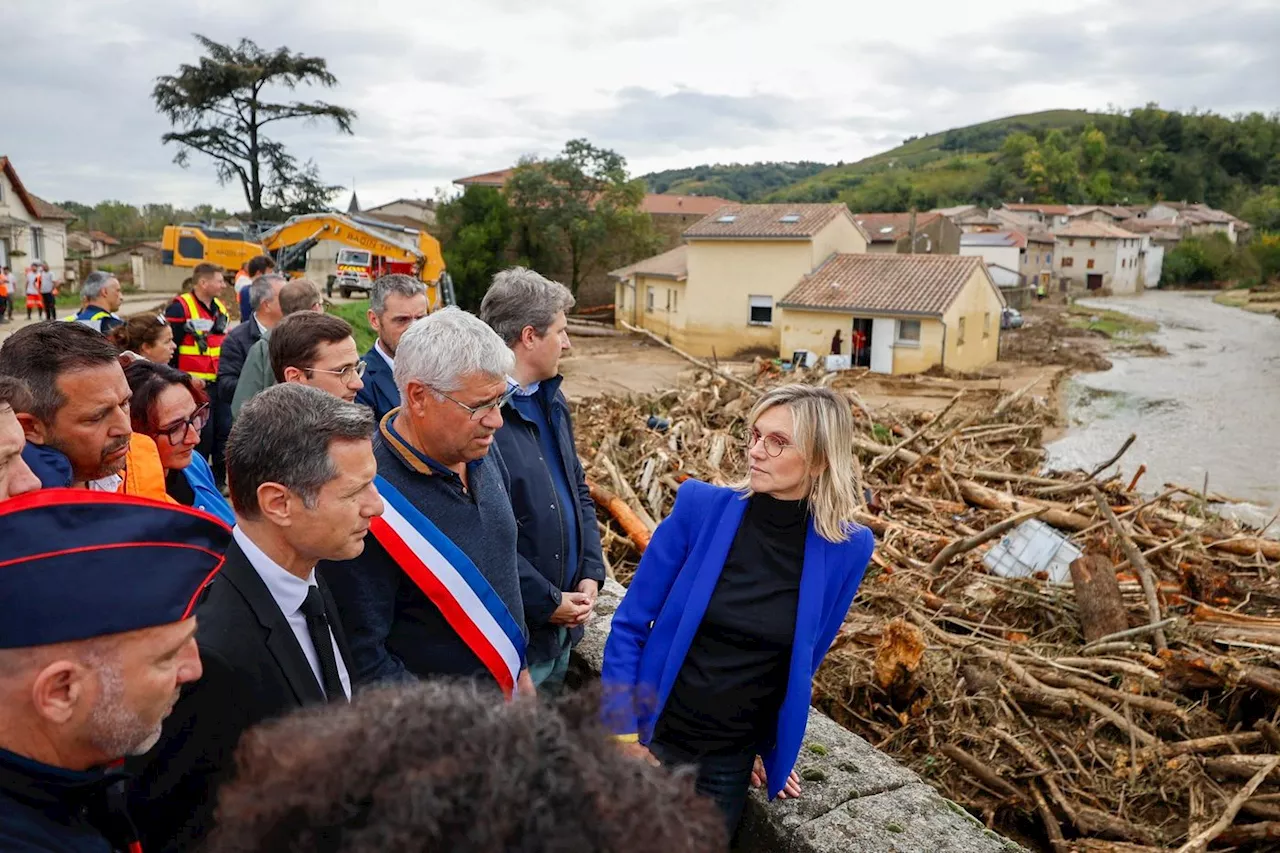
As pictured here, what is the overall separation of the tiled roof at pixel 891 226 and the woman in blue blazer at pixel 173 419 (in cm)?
4646

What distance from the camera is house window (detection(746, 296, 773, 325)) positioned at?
33188 millimetres

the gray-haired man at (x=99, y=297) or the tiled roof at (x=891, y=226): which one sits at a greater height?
the tiled roof at (x=891, y=226)

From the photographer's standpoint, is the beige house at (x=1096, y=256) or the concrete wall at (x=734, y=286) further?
the beige house at (x=1096, y=256)

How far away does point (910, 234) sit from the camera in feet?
157

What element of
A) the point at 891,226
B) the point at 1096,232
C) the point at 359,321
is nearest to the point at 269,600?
the point at 359,321

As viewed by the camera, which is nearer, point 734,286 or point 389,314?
point 389,314

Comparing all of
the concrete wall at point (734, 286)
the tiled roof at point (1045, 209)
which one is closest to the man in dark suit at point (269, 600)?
the concrete wall at point (734, 286)

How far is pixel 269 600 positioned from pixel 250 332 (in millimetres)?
4818

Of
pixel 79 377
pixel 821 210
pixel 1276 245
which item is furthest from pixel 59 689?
pixel 1276 245

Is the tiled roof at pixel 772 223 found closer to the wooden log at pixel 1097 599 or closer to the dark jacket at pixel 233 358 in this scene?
the wooden log at pixel 1097 599

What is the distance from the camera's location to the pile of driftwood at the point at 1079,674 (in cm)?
418

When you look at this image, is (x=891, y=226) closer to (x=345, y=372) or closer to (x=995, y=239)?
(x=995, y=239)

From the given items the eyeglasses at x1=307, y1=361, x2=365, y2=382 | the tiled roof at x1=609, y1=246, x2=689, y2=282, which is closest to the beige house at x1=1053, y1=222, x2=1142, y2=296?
the tiled roof at x1=609, y1=246, x2=689, y2=282

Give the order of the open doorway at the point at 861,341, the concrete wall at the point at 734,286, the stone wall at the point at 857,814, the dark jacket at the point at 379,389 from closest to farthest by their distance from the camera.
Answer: the stone wall at the point at 857,814
the dark jacket at the point at 379,389
the open doorway at the point at 861,341
the concrete wall at the point at 734,286
